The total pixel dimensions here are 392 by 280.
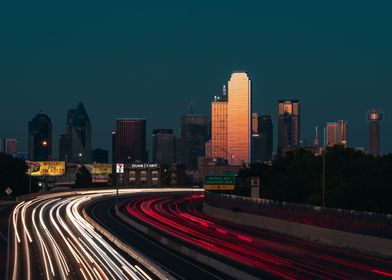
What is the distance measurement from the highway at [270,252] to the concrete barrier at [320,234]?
0.81 meters

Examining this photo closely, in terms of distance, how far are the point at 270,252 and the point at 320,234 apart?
8.89m

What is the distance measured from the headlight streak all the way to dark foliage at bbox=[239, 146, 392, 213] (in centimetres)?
2629

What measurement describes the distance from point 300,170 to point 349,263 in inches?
2463

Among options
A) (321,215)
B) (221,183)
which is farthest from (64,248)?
(221,183)

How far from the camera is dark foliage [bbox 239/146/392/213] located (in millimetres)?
73688

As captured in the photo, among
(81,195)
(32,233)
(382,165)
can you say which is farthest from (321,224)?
(81,195)

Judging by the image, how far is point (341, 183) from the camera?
91000mm

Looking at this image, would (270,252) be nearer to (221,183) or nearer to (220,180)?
(220,180)

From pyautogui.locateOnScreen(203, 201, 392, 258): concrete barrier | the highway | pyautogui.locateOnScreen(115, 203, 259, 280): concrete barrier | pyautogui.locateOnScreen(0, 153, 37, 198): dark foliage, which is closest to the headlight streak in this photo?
pyautogui.locateOnScreen(115, 203, 259, 280): concrete barrier

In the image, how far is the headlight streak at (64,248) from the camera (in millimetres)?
39625

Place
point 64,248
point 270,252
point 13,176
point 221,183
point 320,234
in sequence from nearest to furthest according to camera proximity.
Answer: point 270,252 → point 64,248 → point 320,234 → point 221,183 → point 13,176

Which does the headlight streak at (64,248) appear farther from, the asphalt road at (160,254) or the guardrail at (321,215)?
the guardrail at (321,215)

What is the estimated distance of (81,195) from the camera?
13875 cm

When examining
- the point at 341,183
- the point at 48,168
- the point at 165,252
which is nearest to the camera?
the point at 165,252
